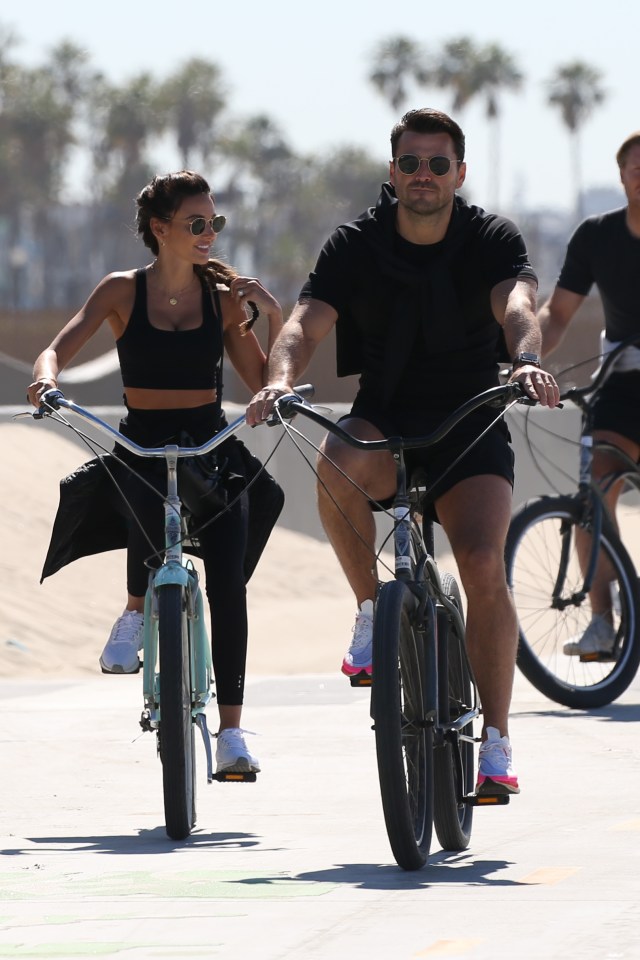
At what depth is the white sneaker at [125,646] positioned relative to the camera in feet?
20.2

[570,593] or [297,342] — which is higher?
→ [297,342]

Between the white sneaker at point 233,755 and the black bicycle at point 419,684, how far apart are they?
60 centimetres

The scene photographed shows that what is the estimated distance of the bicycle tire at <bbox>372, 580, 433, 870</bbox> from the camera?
15.9ft

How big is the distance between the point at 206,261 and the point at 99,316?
0.37 metres

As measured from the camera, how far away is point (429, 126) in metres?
5.61

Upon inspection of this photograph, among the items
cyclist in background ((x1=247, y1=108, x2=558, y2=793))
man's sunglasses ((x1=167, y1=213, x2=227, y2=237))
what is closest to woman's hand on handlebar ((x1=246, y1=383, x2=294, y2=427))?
cyclist in background ((x1=247, y1=108, x2=558, y2=793))

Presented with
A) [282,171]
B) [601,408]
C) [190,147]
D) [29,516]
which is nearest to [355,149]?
[282,171]

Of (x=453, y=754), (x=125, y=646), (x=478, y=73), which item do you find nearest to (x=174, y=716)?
(x=125, y=646)

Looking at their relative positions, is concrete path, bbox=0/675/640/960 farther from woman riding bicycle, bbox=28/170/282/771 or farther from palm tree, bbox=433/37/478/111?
palm tree, bbox=433/37/478/111

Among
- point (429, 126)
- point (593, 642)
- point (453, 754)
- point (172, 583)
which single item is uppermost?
point (429, 126)

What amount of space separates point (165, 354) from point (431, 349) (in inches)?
37.6

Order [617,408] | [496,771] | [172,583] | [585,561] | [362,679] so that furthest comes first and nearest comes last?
1. [617,408]
2. [585,561]
3. [172,583]
4. [362,679]
5. [496,771]

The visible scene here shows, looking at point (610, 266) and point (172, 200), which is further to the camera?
point (610, 266)

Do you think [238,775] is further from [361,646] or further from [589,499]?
[589,499]
